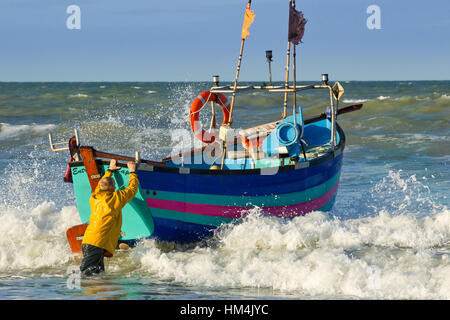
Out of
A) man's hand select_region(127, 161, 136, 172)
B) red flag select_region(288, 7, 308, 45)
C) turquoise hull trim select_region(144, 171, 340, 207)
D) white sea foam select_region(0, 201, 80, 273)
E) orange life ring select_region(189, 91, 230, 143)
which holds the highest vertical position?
red flag select_region(288, 7, 308, 45)

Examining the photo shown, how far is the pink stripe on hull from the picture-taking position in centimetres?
787

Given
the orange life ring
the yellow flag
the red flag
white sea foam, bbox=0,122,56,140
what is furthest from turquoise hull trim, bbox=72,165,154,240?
white sea foam, bbox=0,122,56,140

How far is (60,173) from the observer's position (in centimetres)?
1516

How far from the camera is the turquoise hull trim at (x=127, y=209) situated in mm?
7719

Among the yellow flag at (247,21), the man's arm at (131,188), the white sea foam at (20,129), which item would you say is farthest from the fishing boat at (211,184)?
the white sea foam at (20,129)

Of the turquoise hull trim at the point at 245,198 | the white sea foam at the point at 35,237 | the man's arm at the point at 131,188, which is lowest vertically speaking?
the white sea foam at the point at 35,237

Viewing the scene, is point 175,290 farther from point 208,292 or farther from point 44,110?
point 44,110

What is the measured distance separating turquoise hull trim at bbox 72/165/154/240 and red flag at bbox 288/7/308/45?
3395 mm

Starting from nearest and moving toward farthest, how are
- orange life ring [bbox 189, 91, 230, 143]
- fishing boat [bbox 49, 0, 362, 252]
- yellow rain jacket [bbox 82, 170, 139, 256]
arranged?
yellow rain jacket [bbox 82, 170, 139, 256] → fishing boat [bbox 49, 0, 362, 252] → orange life ring [bbox 189, 91, 230, 143]

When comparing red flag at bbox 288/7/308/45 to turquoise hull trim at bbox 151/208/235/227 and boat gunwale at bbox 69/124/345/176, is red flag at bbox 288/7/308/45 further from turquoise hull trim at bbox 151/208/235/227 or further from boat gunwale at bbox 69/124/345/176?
turquoise hull trim at bbox 151/208/235/227

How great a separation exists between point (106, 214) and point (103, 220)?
0.08 metres

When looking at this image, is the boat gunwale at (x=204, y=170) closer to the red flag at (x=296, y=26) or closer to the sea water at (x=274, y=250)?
the sea water at (x=274, y=250)

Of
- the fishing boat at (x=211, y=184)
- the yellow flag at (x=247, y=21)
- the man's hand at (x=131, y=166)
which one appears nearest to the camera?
the man's hand at (x=131, y=166)
